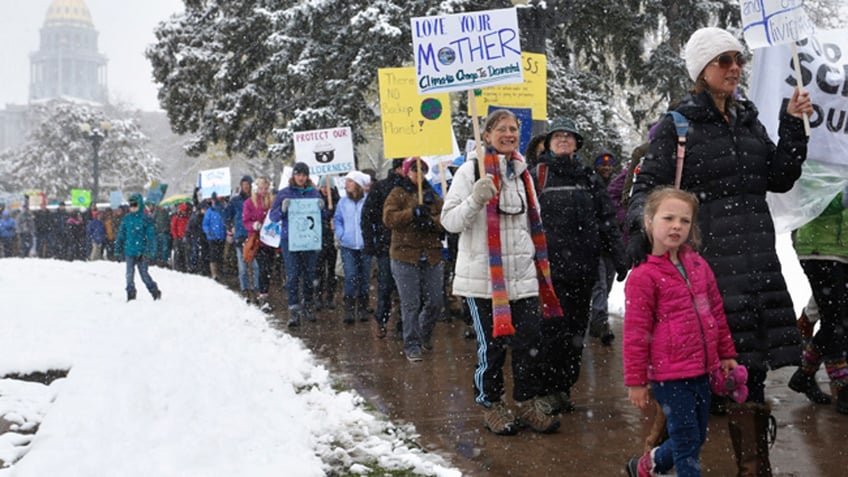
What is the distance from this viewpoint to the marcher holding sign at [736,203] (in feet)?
13.1

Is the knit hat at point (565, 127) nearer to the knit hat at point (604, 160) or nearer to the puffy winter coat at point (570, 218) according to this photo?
the puffy winter coat at point (570, 218)

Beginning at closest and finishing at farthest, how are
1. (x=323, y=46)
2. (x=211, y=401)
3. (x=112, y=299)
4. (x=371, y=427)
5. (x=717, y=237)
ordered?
(x=717, y=237), (x=371, y=427), (x=211, y=401), (x=112, y=299), (x=323, y=46)

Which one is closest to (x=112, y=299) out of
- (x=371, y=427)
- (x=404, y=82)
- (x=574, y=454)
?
(x=404, y=82)

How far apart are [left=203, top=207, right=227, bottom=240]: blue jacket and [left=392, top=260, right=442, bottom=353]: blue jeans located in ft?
38.2

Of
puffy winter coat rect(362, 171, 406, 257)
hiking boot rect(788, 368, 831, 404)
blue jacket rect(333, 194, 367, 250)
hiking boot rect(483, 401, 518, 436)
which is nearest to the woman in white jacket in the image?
hiking boot rect(483, 401, 518, 436)

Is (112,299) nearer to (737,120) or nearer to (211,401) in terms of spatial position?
(211,401)

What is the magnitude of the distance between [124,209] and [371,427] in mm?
24331

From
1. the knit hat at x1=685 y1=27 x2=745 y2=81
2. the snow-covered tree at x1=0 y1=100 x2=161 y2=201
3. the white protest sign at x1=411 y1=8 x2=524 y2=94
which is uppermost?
the snow-covered tree at x1=0 y1=100 x2=161 y2=201

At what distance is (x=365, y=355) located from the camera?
349 inches

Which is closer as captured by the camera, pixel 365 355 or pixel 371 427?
pixel 371 427

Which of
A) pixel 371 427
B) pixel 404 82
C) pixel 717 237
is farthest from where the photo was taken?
pixel 404 82

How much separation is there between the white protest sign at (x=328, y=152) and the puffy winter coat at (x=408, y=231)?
19.5ft

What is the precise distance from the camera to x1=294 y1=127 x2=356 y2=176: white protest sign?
1452 centimetres

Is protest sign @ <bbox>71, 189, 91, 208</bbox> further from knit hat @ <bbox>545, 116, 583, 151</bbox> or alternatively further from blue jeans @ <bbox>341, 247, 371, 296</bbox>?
knit hat @ <bbox>545, 116, 583, 151</bbox>
